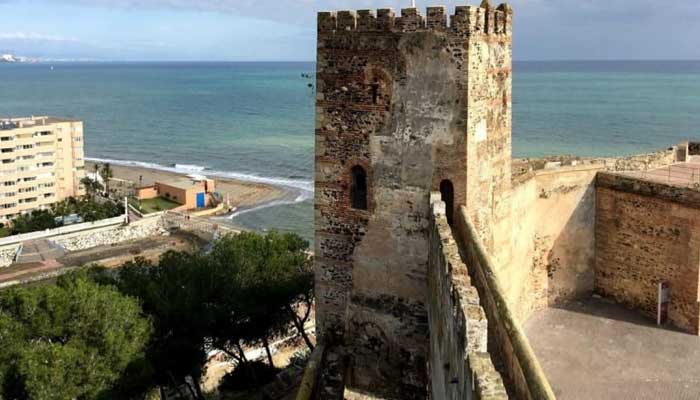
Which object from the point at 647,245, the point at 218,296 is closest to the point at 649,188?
the point at 647,245

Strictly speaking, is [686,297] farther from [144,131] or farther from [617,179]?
[144,131]

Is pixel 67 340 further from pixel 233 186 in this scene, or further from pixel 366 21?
pixel 233 186

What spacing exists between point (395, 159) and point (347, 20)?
3.06 meters

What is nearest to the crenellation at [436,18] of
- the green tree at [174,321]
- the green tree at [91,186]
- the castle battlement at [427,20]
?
the castle battlement at [427,20]

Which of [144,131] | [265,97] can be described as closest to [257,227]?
[144,131]

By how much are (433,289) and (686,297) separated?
32.2ft

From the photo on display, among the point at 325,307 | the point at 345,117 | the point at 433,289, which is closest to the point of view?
the point at 433,289

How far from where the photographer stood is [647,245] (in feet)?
66.2

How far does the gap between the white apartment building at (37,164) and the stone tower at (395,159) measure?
66175mm

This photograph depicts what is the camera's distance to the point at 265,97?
186 m

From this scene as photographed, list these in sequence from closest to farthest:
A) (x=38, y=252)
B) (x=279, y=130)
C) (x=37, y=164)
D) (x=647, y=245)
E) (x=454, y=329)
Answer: (x=454, y=329)
(x=647, y=245)
(x=38, y=252)
(x=37, y=164)
(x=279, y=130)

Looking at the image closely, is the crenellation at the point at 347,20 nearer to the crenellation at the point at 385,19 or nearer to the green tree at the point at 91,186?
the crenellation at the point at 385,19

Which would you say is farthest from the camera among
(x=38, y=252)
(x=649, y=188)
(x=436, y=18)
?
(x=38, y=252)

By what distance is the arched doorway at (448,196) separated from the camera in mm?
13977
